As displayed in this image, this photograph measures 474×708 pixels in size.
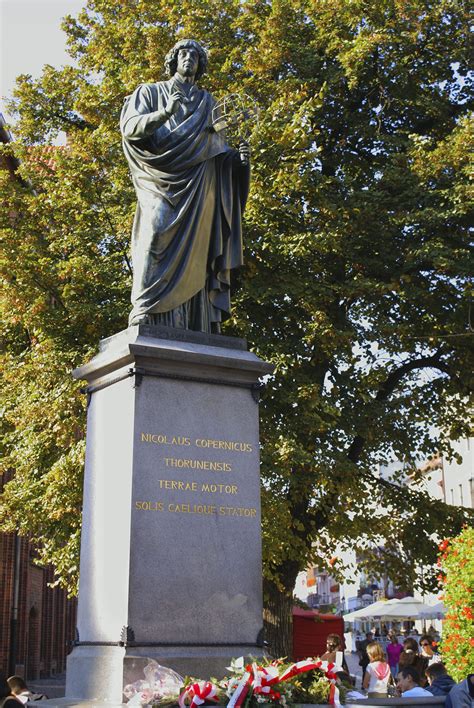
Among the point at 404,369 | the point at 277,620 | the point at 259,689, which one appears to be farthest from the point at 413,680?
the point at 404,369

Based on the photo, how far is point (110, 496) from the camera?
315 inches

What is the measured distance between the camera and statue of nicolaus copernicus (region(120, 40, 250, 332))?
8938mm

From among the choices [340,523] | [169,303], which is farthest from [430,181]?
[169,303]

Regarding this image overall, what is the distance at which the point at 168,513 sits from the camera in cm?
780

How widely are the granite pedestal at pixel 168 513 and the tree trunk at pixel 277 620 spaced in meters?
10.9

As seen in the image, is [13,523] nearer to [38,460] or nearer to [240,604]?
[38,460]

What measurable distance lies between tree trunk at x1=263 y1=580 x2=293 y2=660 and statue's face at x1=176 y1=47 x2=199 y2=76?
459 inches

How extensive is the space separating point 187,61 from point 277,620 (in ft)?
41.1

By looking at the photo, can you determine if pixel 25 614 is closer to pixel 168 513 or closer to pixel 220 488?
pixel 220 488

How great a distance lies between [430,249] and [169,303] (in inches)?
400

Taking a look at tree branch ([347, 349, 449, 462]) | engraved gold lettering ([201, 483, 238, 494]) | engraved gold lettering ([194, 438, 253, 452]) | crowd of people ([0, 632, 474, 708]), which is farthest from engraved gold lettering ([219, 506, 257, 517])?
tree branch ([347, 349, 449, 462])

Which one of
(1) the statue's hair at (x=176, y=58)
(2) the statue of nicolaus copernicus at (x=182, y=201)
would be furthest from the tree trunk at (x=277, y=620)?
(1) the statue's hair at (x=176, y=58)

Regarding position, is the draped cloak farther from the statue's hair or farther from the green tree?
the green tree

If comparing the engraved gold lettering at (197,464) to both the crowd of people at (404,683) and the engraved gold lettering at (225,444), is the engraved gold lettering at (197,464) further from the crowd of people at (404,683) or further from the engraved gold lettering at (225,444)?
the crowd of people at (404,683)
